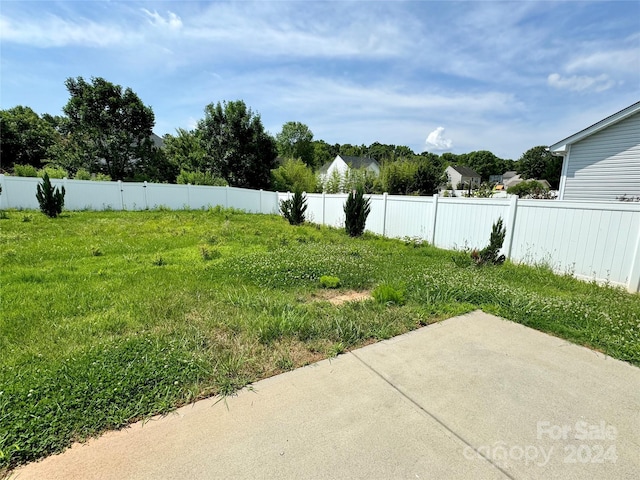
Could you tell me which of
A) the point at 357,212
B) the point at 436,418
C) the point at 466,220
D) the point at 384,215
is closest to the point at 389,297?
the point at 436,418

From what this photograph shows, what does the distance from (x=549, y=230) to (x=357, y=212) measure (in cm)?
524

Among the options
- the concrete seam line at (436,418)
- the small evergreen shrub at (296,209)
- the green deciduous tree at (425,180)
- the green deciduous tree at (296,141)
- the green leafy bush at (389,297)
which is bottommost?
the concrete seam line at (436,418)

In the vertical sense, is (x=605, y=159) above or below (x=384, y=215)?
above

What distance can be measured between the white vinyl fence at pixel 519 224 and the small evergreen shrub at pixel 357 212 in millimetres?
545

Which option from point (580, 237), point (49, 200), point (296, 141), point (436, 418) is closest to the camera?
point (436, 418)

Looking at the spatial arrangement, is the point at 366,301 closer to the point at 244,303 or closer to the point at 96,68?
the point at 244,303

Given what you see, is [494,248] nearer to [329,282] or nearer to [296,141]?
[329,282]

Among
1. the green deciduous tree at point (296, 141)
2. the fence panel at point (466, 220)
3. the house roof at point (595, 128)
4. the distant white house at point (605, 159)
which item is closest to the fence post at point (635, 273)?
the fence panel at point (466, 220)

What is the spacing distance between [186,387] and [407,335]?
2.17 meters

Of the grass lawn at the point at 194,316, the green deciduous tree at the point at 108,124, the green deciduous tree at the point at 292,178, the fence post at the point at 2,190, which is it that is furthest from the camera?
the green deciduous tree at the point at 292,178

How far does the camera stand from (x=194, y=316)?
3.39 metres

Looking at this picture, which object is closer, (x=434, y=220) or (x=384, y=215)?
(x=434, y=220)

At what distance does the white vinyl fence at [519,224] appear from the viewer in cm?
476

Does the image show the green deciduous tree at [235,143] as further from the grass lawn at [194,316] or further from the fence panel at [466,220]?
the fence panel at [466,220]
